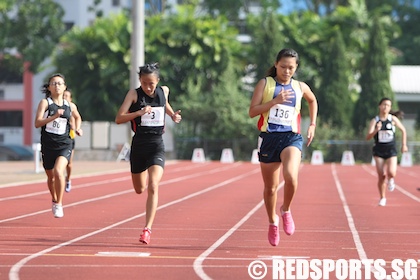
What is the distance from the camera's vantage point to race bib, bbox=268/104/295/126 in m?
10.6

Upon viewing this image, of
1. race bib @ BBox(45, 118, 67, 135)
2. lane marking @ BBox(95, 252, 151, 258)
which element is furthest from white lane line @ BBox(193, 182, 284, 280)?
race bib @ BBox(45, 118, 67, 135)

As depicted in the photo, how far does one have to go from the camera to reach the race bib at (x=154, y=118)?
1130 centimetres

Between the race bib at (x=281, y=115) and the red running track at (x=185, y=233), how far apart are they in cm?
126

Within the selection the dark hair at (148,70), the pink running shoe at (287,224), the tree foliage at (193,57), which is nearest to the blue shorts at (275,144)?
the pink running shoe at (287,224)

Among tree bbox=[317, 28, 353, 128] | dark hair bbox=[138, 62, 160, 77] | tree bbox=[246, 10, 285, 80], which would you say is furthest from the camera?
tree bbox=[246, 10, 285, 80]

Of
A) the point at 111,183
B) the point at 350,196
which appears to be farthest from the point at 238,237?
the point at 111,183

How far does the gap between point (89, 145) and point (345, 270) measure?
40235 mm

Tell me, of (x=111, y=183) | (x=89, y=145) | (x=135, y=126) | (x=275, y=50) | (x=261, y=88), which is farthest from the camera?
(x=275, y=50)

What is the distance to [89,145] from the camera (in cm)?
4856

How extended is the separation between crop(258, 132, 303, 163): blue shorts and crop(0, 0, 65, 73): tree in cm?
4343

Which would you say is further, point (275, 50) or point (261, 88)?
point (275, 50)

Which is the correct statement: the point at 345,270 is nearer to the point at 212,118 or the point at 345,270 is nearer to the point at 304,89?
the point at 304,89

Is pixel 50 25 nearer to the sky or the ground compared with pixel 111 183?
nearer to the sky

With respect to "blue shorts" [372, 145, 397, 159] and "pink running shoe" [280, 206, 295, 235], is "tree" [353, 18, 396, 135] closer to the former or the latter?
"blue shorts" [372, 145, 397, 159]
